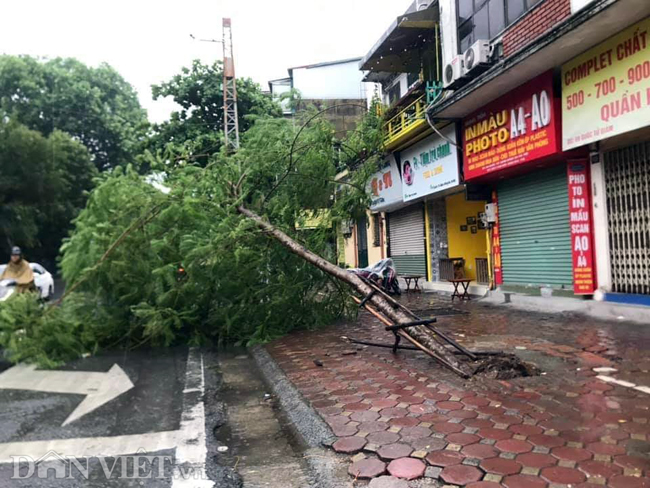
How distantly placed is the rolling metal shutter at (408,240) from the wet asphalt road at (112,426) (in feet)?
35.1

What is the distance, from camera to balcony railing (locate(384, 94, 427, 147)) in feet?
44.2

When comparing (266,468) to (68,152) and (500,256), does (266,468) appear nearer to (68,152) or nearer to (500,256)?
(500,256)

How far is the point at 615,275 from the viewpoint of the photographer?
8.34 metres

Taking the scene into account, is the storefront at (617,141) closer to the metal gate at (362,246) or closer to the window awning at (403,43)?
the window awning at (403,43)

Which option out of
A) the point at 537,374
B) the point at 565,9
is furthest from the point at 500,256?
the point at 537,374

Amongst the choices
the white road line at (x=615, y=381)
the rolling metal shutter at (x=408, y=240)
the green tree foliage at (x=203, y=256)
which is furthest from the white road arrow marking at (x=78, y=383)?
the rolling metal shutter at (x=408, y=240)

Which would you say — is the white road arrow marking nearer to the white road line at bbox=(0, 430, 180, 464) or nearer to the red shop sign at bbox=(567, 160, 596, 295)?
the white road line at bbox=(0, 430, 180, 464)

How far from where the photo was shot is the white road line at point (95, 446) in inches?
144

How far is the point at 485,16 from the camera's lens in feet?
35.1

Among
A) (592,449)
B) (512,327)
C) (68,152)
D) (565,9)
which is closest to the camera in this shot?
(592,449)

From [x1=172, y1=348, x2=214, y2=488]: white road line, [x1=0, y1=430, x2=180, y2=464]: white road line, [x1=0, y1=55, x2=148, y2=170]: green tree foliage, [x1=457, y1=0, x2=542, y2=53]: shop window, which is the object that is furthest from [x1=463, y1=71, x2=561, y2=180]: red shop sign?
[x1=0, y1=55, x2=148, y2=170]: green tree foliage

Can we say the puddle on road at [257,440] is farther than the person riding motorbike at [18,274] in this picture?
No

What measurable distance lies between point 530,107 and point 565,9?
171 centimetres

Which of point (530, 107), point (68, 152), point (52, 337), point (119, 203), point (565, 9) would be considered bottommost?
point (52, 337)
